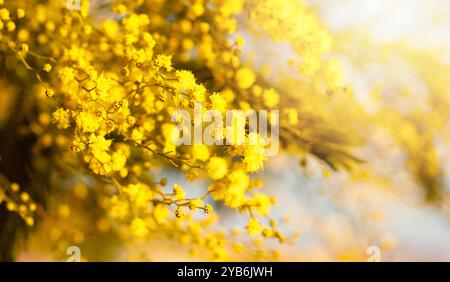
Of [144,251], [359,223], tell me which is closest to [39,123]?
[144,251]

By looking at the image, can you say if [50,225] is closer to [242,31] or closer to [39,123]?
[39,123]

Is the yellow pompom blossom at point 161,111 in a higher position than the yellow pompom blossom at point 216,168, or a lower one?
higher

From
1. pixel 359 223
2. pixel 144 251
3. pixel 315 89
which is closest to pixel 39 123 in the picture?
pixel 144 251

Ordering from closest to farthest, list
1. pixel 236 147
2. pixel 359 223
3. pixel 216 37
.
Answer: pixel 236 147 < pixel 216 37 < pixel 359 223

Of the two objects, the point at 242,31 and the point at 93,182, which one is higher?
the point at 242,31

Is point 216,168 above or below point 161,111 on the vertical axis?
below

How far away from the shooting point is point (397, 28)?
0.83m

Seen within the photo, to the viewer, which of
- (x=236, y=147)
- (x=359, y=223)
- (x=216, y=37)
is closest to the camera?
(x=236, y=147)

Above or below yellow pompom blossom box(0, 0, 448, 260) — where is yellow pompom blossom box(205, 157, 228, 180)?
below
